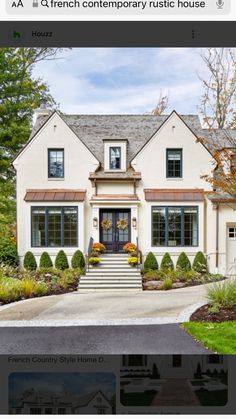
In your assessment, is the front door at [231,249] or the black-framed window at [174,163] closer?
the front door at [231,249]

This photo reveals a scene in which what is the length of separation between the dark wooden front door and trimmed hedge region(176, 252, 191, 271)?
145 cm

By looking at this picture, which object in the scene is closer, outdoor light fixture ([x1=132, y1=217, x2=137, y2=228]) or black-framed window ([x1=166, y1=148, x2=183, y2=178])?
black-framed window ([x1=166, y1=148, x2=183, y2=178])

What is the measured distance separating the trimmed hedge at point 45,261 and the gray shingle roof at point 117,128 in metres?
2.91

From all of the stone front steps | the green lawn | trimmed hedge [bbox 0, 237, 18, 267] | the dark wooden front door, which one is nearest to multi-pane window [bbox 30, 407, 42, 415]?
the green lawn

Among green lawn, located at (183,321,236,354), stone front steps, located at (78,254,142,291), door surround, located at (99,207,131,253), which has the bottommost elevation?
green lawn, located at (183,321,236,354)

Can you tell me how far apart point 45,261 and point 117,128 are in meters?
4.10

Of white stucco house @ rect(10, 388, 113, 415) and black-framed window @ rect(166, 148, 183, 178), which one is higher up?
black-framed window @ rect(166, 148, 183, 178)

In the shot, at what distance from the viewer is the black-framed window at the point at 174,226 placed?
25.6 ft

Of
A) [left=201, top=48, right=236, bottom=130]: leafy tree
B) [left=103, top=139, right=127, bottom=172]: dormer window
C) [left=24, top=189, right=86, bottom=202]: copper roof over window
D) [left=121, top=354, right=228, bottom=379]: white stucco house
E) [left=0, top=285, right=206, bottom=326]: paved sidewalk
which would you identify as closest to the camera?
[left=121, top=354, right=228, bottom=379]: white stucco house

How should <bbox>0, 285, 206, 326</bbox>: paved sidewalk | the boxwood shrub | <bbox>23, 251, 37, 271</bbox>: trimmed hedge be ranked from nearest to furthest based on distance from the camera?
<bbox>0, 285, 206, 326</bbox>: paved sidewalk < <bbox>23, 251, 37, 271</bbox>: trimmed hedge < the boxwood shrub

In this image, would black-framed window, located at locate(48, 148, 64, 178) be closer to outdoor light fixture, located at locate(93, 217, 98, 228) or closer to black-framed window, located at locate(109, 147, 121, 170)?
outdoor light fixture, located at locate(93, 217, 98, 228)

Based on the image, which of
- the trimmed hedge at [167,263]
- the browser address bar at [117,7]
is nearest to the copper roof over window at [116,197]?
the trimmed hedge at [167,263]

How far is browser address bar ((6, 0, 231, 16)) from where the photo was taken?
3609mm

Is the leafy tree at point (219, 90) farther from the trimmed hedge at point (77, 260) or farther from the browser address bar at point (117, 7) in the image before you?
the trimmed hedge at point (77, 260)
